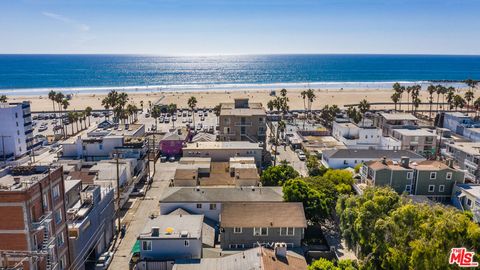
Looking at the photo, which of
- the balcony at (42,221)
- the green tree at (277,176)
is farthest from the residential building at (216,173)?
the balcony at (42,221)

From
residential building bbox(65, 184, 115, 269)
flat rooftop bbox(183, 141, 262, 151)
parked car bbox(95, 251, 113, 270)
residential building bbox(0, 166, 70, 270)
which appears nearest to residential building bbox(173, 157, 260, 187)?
flat rooftop bbox(183, 141, 262, 151)

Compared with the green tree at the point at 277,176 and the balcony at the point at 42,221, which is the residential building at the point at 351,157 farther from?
the balcony at the point at 42,221

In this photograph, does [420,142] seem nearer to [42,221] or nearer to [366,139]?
[366,139]

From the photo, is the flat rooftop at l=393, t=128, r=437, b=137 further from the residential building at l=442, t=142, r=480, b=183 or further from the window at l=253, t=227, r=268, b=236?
the window at l=253, t=227, r=268, b=236

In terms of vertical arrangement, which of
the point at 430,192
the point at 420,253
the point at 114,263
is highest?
the point at 420,253

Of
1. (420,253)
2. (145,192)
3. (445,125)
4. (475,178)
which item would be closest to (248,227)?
(420,253)

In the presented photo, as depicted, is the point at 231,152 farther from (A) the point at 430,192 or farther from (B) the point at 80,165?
(A) the point at 430,192
